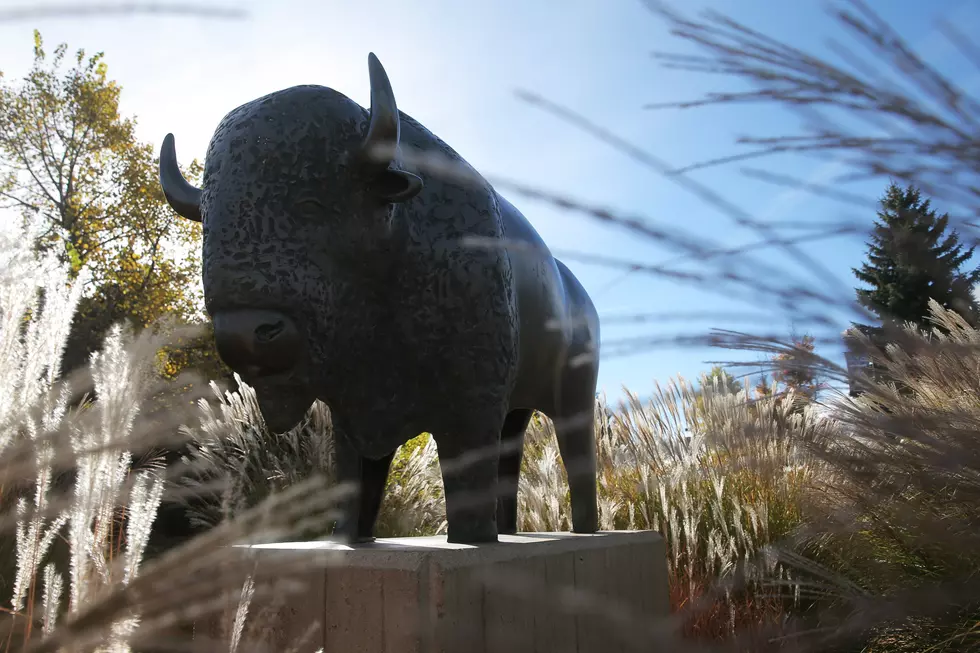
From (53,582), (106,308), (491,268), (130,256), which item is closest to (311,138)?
(491,268)

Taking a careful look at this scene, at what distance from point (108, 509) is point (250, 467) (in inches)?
Result: 200

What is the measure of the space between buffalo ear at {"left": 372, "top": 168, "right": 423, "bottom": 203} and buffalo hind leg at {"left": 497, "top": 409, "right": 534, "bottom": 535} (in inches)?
61.2

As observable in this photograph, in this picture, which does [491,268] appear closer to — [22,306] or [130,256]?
[22,306]

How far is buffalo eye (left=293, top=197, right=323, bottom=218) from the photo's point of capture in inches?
85.7

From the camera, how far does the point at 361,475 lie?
2.93 metres

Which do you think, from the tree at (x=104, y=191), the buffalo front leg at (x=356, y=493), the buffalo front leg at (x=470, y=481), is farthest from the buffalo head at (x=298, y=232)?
the tree at (x=104, y=191)

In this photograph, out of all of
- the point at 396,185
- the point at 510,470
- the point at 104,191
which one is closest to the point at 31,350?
the point at 396,185

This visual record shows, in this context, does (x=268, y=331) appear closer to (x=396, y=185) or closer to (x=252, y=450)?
(x=396, y=185)

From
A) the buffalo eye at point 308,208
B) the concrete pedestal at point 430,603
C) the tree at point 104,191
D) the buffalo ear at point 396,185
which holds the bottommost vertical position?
the concrete pedestal at point 430,603

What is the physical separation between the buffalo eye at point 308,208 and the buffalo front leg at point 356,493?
1006 mm

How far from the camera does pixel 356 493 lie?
114 inches

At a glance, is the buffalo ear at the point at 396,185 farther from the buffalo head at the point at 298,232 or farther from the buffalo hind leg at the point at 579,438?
the buffalo hind leg at the point at 579,438

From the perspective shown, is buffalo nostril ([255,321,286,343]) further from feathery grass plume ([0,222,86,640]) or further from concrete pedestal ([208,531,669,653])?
feathery grass plume ([0,222,86,640])

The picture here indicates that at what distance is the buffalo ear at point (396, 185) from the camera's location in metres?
2.22
